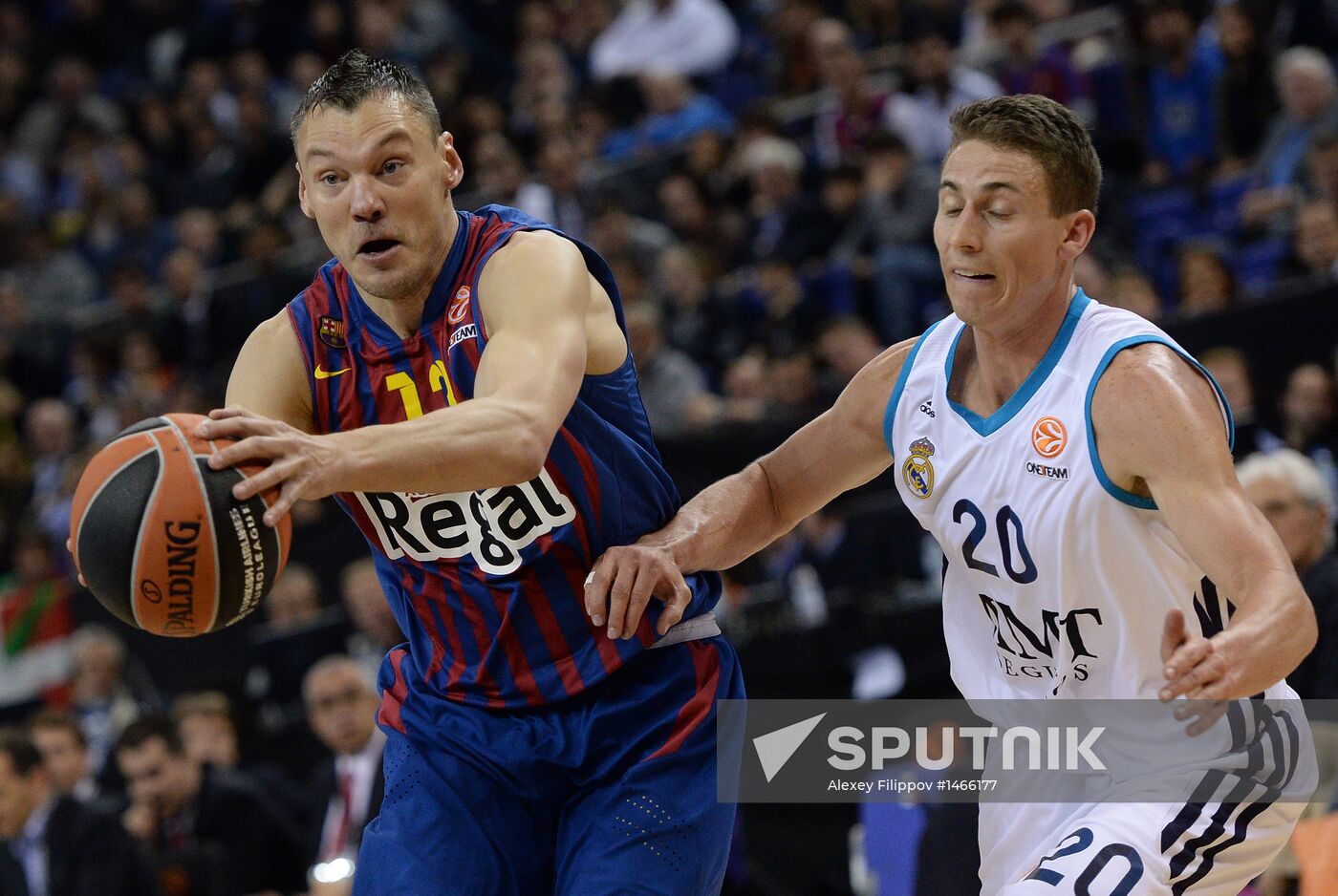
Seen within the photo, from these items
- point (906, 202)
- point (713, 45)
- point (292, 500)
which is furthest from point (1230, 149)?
point (292, 500)

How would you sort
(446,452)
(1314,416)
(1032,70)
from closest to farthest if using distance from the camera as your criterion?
(446,452) < (1314,416) < (1032,70)

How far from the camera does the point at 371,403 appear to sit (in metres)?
4.29

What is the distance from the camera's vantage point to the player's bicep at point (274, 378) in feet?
14.1

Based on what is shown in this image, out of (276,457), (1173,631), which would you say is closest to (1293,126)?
(1173,631)

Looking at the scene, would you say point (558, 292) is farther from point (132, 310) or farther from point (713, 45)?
point (132, 310)

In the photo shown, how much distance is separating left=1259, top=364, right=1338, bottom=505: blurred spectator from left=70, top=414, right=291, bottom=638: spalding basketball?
236 inches

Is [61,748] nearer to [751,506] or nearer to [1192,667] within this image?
[751,506]

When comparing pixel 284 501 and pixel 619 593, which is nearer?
pixel 284 501

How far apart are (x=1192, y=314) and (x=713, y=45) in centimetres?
633

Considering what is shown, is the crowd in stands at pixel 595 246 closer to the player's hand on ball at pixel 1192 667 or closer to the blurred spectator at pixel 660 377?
the blurred spectator at pixel 660 377

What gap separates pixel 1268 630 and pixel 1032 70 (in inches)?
344

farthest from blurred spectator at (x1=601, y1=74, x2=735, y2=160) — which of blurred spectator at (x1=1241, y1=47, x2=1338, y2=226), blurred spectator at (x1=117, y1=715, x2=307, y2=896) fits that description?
blurred spectator at (x1=117, y1=715, x2=307, y2=896)

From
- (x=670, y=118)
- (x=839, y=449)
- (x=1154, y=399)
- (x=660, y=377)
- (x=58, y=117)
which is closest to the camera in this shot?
(x=1154, y=399)

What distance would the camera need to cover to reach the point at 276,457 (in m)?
3.44
